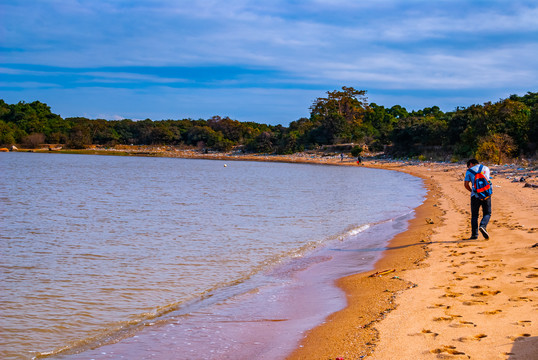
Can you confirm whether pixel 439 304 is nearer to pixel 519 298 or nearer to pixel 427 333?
pixel 519 298

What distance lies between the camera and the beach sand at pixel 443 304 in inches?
175

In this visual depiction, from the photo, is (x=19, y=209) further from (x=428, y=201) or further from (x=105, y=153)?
(x=105, y=153)

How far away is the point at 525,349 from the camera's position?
408 cm

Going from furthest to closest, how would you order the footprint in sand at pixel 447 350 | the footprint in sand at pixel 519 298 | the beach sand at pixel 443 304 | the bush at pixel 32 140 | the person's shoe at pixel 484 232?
the bush at pixel 32 140, the person's shoe at pixel 484 232, the footprint in sand at pixel 519 298, the beach sand at pixel 443 304, the footprint in sand at pixel 447 350

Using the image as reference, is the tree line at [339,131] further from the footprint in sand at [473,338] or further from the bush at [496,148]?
the footprint in sand at [473,338]

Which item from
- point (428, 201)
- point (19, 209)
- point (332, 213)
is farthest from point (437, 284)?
point (19, 209)

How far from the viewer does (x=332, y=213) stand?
16.9m

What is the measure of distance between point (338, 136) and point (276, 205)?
59.3 metres

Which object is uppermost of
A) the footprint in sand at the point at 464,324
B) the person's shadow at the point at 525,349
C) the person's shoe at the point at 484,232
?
the person's shoe at the point at 484,232

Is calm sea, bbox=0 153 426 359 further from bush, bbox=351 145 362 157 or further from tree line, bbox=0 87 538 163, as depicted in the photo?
bush, bbox=351 145 362 157

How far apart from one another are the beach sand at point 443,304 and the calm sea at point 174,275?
0.48 m

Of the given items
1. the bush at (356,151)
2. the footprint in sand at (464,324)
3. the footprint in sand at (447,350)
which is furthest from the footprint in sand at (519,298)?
the bush at (356,151)

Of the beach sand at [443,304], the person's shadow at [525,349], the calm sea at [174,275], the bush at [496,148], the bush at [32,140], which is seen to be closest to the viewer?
the person's shadow at [525,349]

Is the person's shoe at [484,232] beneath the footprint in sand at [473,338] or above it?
above
